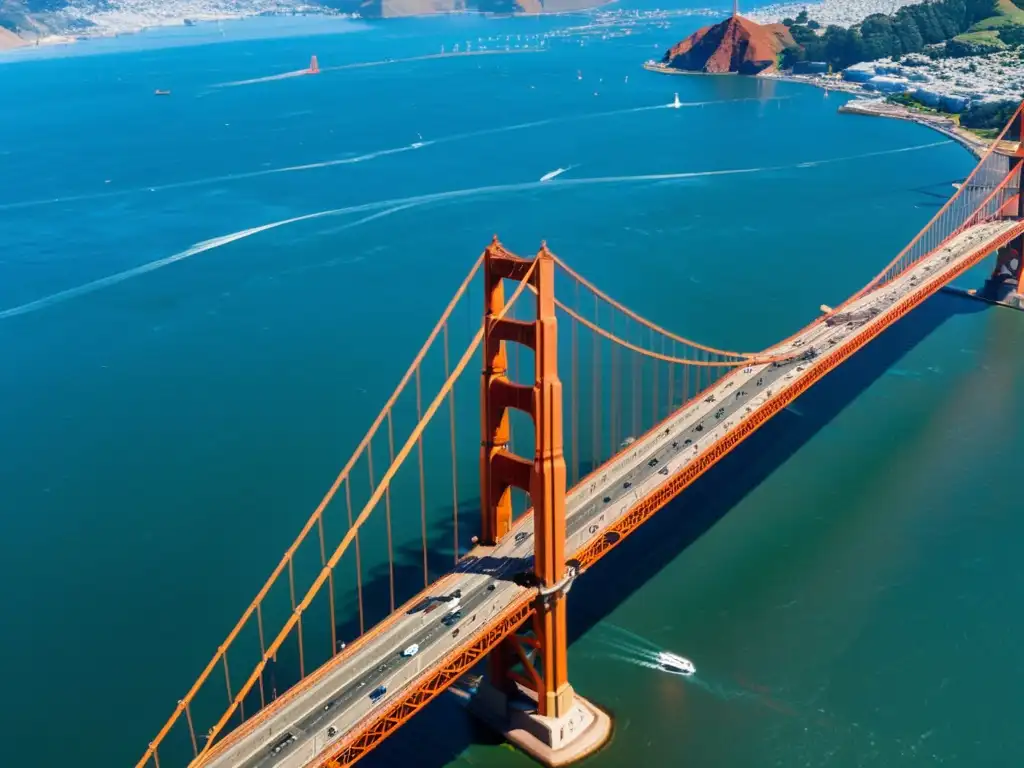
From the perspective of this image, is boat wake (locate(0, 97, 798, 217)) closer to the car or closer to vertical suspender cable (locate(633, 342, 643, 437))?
vertical suspender cable (locate(633, 342, 643, 437))

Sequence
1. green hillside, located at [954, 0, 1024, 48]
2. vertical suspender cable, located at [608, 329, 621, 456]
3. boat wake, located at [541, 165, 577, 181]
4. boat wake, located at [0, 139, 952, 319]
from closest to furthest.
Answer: vertical suspender cable, located at [608, 329, 621, 456] → boat wake, located at [0, 139, 952, 319] → boat wake, located at [541, 165, 577, 181] → green hillside, located at [954, 0, 1024, 48]

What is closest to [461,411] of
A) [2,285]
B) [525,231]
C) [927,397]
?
[927,397]

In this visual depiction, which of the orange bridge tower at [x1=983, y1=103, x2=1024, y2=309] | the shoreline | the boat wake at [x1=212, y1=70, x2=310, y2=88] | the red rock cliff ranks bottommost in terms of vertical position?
the orange bridge tower at [x1=983, y1=103, x2=1024, y2=309]

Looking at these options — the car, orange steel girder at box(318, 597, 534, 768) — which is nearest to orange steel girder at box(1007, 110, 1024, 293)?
orange steel girder at box(318, 597, 534, 768)

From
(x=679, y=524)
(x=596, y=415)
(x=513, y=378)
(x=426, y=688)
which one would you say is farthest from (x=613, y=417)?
(x=426, y=688)

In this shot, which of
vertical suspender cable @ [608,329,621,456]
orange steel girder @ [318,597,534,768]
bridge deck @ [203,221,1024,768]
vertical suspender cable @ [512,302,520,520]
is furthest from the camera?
vertical suspender cable @ [608,329,621,456]

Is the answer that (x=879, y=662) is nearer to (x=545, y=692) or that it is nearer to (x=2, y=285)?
(x=545, y=692)

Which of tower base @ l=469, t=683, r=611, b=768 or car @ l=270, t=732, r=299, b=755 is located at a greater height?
car @ l=270, t=732, r=299, b=755
